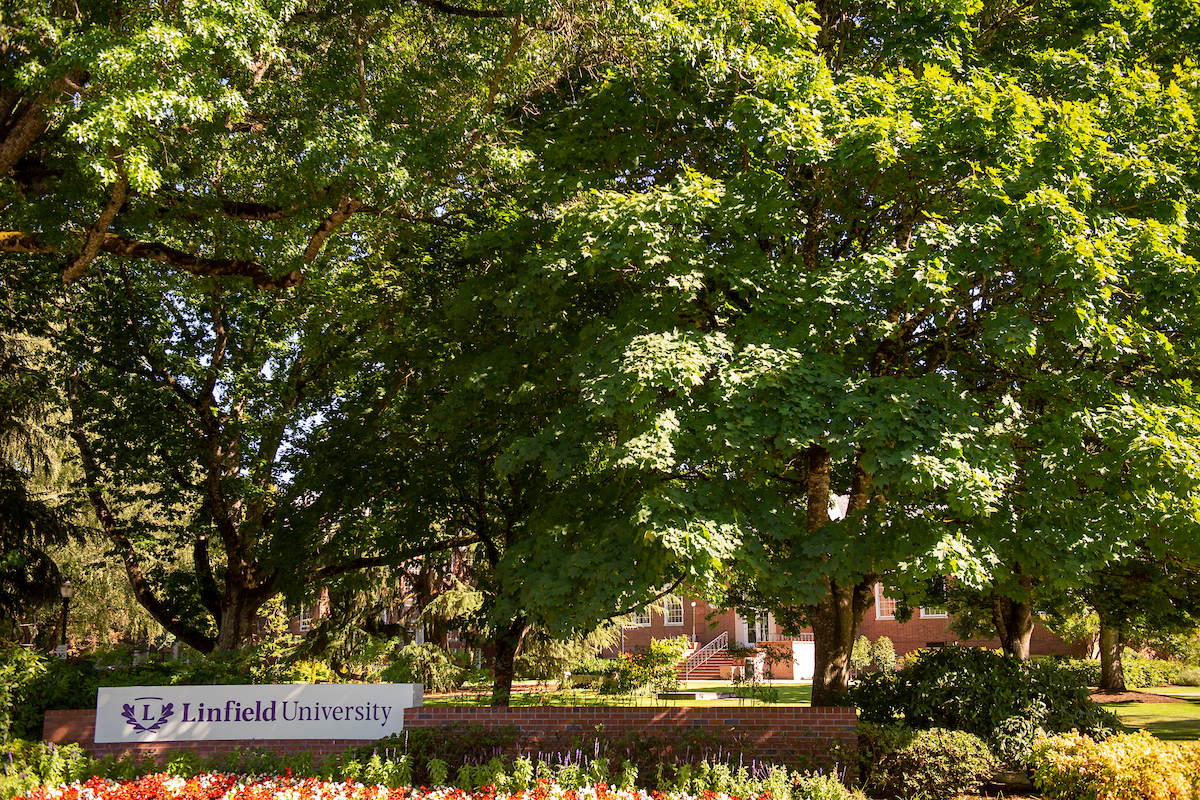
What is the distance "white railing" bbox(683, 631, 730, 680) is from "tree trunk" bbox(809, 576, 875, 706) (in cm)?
2451

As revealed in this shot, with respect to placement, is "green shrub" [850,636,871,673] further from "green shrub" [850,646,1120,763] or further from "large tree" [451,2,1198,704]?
"large tree" [451,2,1198,704]

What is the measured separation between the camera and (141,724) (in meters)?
10.5

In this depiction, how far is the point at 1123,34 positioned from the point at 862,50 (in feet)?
Result: 10.8

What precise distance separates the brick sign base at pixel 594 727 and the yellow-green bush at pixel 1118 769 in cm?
222

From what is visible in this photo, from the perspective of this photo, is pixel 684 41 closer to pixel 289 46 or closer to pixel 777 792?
pixel 289 46

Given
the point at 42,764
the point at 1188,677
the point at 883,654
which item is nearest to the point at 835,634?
the point at 42,764

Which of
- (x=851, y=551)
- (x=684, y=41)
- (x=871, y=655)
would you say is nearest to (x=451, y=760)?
(x=851, y=551)

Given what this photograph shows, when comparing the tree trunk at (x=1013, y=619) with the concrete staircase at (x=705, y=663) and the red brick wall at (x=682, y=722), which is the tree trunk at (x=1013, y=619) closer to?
the red brick wall at (x=682, y=722)

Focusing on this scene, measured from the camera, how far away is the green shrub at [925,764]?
32.8 ft

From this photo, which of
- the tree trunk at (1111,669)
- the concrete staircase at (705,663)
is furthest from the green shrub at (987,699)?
the concrete staircase at (705,663)

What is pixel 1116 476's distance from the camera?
8992 mm

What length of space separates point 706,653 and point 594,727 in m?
28.7

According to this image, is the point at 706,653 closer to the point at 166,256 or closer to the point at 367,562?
the point at 367,562

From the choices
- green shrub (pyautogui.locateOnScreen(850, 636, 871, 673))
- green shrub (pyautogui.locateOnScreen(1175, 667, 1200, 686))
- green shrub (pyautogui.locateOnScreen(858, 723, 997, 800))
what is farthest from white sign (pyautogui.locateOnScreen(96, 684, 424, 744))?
green shrub (pyautogui.locateOnScreen(1175, 667, 1200, 686))
